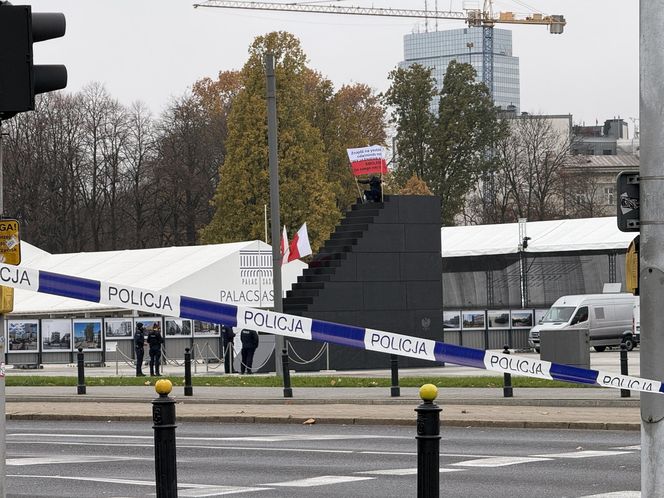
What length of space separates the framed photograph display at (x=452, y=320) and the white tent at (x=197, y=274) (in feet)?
20.3

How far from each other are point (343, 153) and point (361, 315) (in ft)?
164

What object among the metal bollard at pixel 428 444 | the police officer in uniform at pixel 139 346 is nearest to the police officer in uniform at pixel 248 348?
the police officer in uniform at pixel 139 346

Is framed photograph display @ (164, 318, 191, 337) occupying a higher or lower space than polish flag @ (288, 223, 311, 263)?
lower

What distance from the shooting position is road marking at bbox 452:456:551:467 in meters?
15.3

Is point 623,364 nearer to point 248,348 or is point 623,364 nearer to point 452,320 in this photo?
point 248,348

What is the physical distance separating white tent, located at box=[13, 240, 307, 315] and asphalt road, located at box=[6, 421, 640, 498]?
1035 inches

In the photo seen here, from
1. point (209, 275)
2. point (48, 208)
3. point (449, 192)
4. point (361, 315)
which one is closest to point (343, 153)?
point (449, 192)

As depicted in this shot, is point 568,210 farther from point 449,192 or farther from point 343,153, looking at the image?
point 343,153

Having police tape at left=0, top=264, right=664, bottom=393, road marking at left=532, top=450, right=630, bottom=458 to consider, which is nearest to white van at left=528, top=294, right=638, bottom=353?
road marking at left=532, top=450, right=630, bottom=458

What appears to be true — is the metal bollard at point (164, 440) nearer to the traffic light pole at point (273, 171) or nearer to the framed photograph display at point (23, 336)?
the traffic light pole at point (273, 171)

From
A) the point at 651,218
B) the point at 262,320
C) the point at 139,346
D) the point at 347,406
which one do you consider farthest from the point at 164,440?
the point at 139,346

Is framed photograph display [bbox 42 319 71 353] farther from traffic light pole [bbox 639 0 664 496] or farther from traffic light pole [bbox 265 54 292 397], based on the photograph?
traffic light pole [bbox 639 0 664 496]

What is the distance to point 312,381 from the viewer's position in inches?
1270

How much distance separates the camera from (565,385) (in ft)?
92.8
